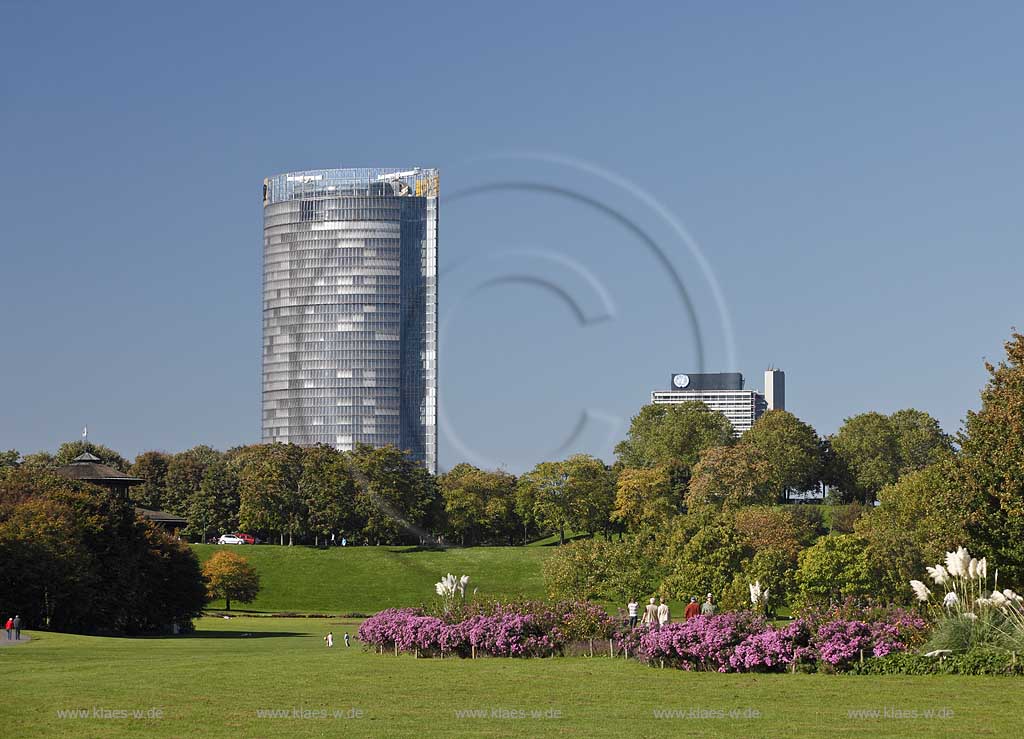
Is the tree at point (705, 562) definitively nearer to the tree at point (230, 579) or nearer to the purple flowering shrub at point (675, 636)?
the tree at point (230, 579)

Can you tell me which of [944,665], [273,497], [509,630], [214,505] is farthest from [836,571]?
[214,505]

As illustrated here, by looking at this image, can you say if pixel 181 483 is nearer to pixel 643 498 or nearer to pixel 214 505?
pixel 214 505

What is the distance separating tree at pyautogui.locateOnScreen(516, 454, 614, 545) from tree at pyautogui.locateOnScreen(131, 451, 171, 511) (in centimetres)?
4417

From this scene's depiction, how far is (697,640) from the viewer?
32.2 meters

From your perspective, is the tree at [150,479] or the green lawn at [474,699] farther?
the tree at [150,479]

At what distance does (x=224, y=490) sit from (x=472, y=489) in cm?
2821

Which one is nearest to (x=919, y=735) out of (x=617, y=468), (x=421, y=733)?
(x=421, y=733)

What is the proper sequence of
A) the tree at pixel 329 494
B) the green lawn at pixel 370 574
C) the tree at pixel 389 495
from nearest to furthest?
the green lawn at pixel 370 574
the tree at pixel 329 494
the tree at pixel 389 495

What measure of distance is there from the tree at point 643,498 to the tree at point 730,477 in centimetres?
283

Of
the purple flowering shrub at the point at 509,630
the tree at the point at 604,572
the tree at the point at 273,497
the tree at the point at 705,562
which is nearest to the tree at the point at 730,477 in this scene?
the tree at the point at 604,572

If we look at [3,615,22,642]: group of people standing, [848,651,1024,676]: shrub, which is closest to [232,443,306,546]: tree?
[3,615,22,642]: group of people standing

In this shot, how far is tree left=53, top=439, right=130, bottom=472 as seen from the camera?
152 meters

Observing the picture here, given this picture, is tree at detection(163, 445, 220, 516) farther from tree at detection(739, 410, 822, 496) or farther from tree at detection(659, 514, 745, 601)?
tree at detection(659, 514, 745, 601)

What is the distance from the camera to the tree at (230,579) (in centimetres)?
10256
